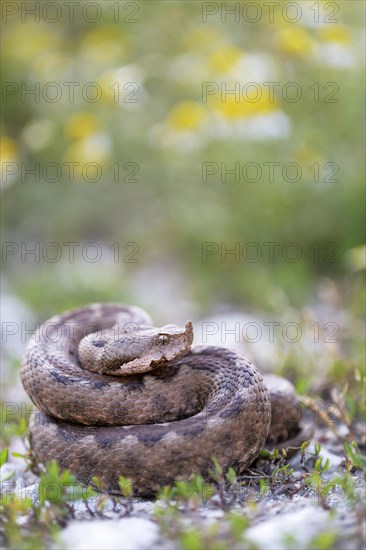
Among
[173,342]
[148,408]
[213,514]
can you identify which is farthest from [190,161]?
[213,514]

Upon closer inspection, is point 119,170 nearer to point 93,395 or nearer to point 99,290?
point 99,290

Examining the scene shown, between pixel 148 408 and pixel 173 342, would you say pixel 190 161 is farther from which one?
pixel 148 408

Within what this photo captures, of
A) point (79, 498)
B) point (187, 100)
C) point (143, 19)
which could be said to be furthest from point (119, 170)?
point (79, 498)

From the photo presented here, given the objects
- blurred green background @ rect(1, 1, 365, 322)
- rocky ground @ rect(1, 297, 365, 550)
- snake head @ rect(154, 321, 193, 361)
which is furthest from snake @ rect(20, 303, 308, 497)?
blurred green background @ rect(1, 1, 365, 322)

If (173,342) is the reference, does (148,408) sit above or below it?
below

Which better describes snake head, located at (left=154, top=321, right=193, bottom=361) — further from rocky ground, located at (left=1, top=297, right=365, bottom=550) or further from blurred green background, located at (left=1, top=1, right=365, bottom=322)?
blurred green background, located at (left=1, top=1, right=365, bottom=322)

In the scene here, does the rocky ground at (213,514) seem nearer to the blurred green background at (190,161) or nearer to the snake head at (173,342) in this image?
the snake head at (173,342)

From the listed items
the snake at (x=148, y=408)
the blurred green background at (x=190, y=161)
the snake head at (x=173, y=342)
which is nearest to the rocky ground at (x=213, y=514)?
the snake at (x=148, y=408)
